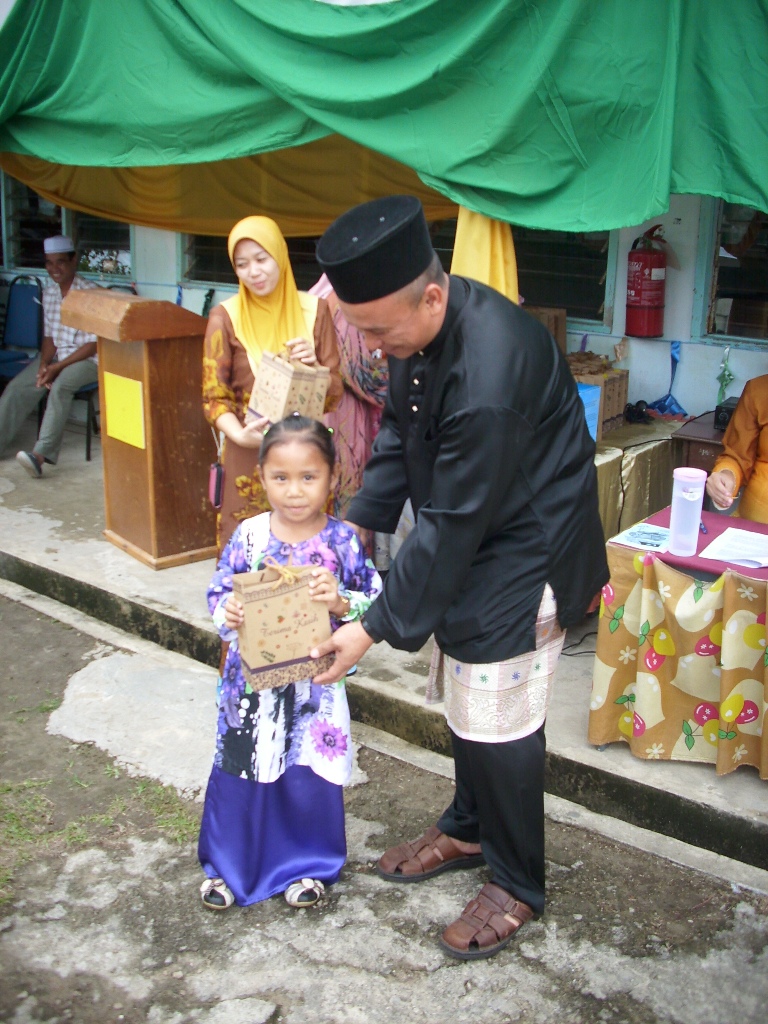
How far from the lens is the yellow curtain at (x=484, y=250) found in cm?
388

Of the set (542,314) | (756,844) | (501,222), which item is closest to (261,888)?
(756,844)

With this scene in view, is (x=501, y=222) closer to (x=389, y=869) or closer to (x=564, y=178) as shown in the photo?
(x=564, y=178)

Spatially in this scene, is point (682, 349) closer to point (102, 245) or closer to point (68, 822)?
point (68, 822)

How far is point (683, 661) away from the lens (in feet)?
10.7

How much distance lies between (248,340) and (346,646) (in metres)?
1.97

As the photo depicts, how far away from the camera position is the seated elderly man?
22.0ft

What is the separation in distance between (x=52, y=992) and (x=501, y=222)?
2.96 m

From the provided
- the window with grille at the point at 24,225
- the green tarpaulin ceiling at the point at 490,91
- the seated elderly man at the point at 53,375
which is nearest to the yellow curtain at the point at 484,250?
the green tarpaulin ceiling at the point at 490,91

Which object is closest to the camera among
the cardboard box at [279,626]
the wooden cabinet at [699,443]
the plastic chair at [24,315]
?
the cardboard box at [279,626]

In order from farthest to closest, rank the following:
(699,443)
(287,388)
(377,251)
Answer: (699,443) < (287,388) < (377,251)

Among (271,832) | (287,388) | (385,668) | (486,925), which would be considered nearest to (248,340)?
(287,388)

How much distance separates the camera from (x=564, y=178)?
11.6ft

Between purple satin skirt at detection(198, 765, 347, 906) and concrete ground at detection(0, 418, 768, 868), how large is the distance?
0.88 meters

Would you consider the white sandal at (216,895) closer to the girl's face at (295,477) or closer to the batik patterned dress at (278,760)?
the batik patterned dress at (278,760)
